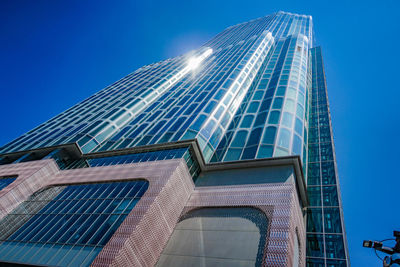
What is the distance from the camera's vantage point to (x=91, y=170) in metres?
26.1

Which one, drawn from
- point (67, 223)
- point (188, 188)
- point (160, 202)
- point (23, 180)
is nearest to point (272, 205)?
point (188, 188)

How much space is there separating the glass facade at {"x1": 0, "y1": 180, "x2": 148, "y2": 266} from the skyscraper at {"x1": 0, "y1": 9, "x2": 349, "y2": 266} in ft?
0.31

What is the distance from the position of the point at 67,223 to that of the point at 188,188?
9.73 m

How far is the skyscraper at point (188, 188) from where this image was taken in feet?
55.7

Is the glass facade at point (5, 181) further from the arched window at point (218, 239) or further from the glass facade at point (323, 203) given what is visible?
the glass facade at point (323, 203)

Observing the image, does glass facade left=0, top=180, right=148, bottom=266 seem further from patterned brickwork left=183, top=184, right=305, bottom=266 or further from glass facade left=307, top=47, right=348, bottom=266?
glass facade left=307, top=47, right=348, bottom=266

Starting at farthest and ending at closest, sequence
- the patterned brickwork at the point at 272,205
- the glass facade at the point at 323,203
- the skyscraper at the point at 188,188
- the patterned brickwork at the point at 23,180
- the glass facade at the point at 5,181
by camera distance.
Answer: the glass facade at the point at 5,181, the patterned brickwork at the point at 23,180, the glass facade at the point at 323,203, the skyscraper at the point at 188,188, the patterned brickwork at the point at 272,205

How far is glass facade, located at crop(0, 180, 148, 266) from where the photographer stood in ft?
56.4

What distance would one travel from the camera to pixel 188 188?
23.0 metres

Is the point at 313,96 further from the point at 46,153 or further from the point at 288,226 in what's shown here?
the point at 46,153

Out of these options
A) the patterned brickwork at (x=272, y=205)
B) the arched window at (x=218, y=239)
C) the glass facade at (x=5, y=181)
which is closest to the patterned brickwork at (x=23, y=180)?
the glass facade at (x=5, y=181)

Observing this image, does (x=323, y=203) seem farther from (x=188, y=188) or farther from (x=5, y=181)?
(x=5, y=181)

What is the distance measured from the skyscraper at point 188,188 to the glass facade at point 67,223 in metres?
0.09

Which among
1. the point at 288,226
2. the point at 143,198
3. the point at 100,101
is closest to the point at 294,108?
the point at 288,226
